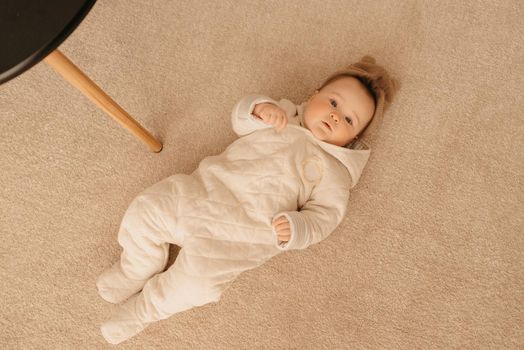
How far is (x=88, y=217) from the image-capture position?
0.98 metres

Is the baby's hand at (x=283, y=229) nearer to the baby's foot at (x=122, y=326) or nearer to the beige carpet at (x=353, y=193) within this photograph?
the beige carpet at (x=353, y=193)

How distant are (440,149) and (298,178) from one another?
1.44 feet

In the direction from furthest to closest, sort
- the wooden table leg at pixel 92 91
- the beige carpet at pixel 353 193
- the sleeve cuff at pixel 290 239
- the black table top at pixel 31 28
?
1. the beige carpet at pixel 353 193
2. the sleeve cuff at pixel 290 239
3. the wooden table leg at pixel 92 91
4. the black table top at pixel 31 28

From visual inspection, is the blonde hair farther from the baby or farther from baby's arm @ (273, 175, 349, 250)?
baby's arm @ (273, 175, 349, 250)

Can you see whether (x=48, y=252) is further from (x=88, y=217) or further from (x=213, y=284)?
(x=213, y=284)

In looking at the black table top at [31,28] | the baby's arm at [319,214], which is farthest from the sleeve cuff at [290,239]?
the black table top at [31,28]

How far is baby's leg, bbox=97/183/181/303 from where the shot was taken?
86 cm

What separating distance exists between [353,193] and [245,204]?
0.32 metres

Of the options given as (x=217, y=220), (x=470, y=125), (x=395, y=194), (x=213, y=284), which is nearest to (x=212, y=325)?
(x=213, y=284)

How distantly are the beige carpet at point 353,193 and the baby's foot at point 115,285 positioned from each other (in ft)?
0.14

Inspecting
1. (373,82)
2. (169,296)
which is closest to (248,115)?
(373,82)

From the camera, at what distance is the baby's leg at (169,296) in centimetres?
83

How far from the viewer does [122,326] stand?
2.88 feet

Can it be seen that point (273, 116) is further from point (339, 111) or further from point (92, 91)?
point (92, 91)
